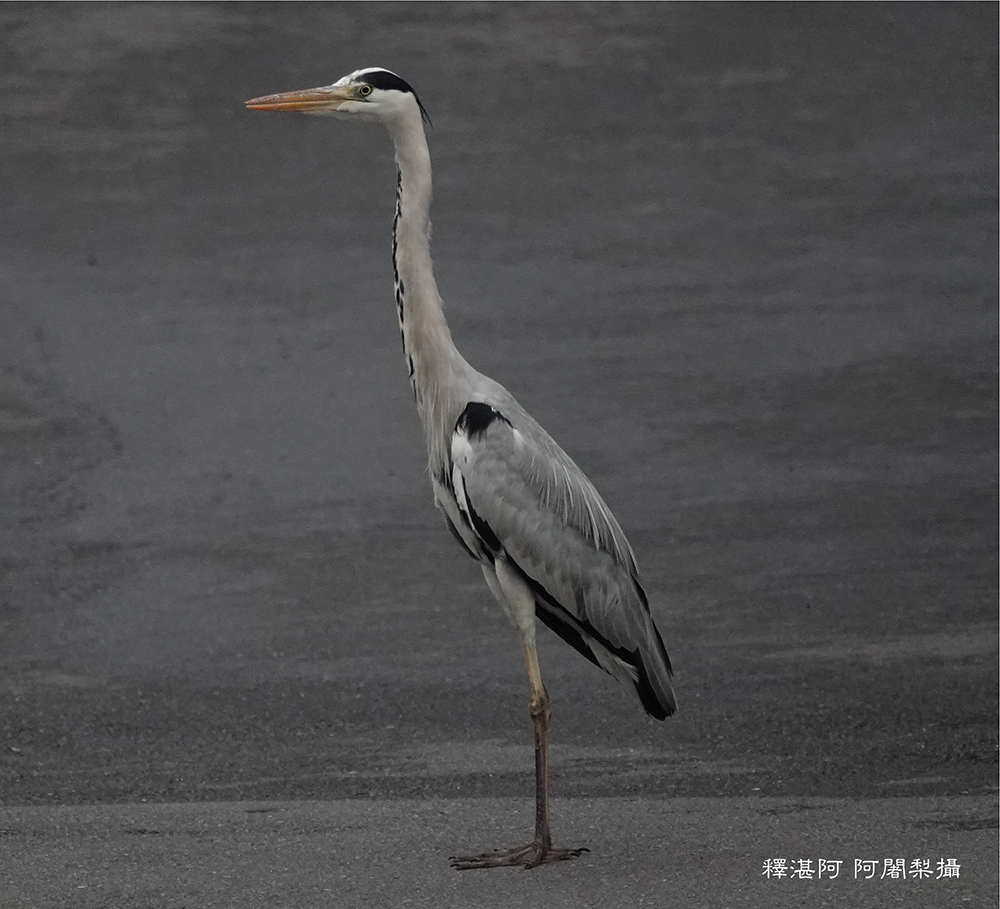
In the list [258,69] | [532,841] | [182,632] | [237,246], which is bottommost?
[182,632]

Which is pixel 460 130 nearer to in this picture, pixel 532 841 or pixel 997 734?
pixel 997 734

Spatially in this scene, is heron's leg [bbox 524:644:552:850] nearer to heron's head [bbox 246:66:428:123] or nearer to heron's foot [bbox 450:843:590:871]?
heron's foot [bbox 450:843:590:871]

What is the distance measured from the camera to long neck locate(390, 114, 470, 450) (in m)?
5.37

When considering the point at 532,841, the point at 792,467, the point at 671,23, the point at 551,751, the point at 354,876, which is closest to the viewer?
the point at 354,876

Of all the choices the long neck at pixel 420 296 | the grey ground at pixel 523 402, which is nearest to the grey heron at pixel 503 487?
the long neck at pixel 420 296

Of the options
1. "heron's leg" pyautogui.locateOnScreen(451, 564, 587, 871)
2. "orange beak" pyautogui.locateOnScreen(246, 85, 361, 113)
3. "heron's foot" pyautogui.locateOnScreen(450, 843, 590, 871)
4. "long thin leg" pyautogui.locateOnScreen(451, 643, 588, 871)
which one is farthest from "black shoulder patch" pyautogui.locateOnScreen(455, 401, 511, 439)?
"heron's foot" pyautogui.locateOnScreen(450, 843, 590, 871)

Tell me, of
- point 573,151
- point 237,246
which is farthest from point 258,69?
point 573,151

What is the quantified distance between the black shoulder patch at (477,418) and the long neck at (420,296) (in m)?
0.08

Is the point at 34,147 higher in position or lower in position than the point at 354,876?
higher

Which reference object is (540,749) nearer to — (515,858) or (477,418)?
(515,858)

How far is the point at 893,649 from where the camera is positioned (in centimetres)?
795

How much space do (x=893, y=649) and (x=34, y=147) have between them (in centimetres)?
612

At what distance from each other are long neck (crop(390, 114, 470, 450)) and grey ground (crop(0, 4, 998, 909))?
1.40 metres

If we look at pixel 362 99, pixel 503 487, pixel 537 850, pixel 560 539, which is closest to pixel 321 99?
pixel 362 99
